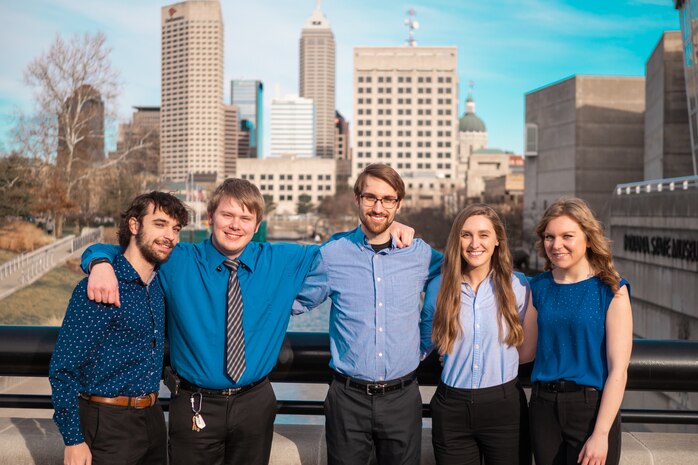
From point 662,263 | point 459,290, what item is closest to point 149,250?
point 459,290

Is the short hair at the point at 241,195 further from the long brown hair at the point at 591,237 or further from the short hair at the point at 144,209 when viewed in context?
the long brown hair at the point at 591,237

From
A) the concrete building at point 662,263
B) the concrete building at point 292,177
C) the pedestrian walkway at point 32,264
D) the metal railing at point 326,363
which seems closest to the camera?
the metal railing at point 326,363

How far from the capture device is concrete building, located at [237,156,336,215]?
171 metres

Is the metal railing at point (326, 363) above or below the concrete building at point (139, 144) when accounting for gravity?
below

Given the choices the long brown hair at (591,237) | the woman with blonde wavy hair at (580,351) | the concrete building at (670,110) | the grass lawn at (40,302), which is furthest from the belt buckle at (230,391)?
the concrete building at (670,110)

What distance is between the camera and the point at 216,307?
11.2 ft

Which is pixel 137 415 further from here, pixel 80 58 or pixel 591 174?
pixel 591 174

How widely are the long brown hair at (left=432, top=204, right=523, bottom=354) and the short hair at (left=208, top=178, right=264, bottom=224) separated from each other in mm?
1011

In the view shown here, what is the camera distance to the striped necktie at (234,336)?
3314 millimetres

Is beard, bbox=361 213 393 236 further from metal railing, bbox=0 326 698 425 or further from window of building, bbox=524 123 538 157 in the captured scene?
window of building, bbox=524 123 538 157

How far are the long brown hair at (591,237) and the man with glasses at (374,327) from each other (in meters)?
0.68

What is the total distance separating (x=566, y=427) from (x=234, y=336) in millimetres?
1662

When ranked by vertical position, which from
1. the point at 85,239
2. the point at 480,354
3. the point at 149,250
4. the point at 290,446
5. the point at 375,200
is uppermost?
the point at 375,200

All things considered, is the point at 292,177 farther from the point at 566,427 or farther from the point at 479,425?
the point at 566,427
